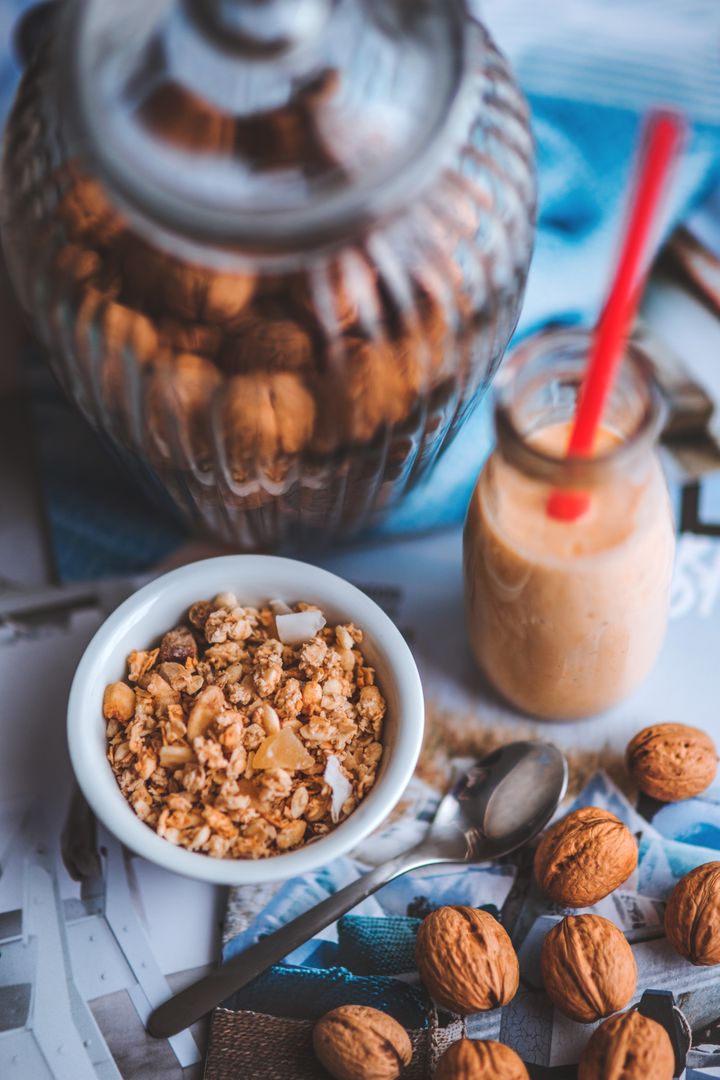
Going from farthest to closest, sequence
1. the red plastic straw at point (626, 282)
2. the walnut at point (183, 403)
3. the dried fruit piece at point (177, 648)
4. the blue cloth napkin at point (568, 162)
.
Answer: the blue cloth napkin at point (568, 162) < the dried fruit piece at point (177, 648) < the walnut at point (183, 403) < the red plastic straw at point (626, 282)

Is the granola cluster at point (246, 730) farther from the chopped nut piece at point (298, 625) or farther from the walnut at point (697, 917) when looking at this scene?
the walnut at point (697, 917)

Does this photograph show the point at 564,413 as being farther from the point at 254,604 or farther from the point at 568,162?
the point at 568,162

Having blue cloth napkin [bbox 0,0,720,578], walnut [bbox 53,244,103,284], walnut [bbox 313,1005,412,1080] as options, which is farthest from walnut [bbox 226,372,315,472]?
walnut [bbox 313,1005,412,1080]

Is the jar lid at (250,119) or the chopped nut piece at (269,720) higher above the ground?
the jar lid at (250,119)

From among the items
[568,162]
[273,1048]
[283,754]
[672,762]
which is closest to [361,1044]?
[273,1048]

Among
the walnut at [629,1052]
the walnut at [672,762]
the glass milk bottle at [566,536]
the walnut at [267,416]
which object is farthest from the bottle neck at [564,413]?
the walnut at [629,1052]

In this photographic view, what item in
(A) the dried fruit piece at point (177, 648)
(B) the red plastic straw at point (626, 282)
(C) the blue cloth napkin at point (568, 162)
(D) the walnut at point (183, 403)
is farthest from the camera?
(C) the blue cloth napkin at point (568, 162)
